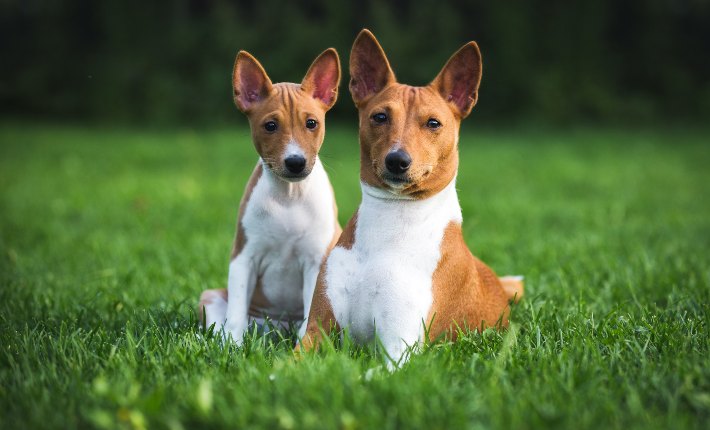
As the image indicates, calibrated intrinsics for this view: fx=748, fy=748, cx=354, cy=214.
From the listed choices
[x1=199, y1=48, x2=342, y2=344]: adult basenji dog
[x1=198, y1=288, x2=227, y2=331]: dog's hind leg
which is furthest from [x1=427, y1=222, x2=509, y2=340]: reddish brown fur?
[x1=198, y1=288, x2=227, y2=331]: dog's hind leg

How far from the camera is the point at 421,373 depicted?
282 centimetres

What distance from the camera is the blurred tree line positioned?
17281mm

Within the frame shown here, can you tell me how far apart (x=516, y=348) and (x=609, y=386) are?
49 centimetres

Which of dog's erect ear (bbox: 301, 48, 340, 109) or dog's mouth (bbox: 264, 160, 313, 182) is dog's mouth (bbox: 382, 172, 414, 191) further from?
dog's erect ear (bbox: 301, 48, 340, 109)

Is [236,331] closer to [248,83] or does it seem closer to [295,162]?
[295,162]

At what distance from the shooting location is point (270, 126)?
3.59 m

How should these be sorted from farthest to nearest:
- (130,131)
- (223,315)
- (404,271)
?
(130,131) → (223,315) → (404,271)

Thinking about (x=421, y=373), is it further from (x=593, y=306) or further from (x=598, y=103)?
(x=598, y=103)

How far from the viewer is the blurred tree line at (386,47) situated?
56.7 feet

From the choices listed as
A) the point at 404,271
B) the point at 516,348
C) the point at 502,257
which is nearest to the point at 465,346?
the point at 516,348

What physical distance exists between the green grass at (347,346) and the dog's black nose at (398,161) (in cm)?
75

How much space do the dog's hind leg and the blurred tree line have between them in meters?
13.1

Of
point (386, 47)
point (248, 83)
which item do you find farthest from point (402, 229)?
point (386, 47)

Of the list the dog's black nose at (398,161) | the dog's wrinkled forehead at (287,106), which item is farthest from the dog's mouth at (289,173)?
the dog's black nose at (398,161)
